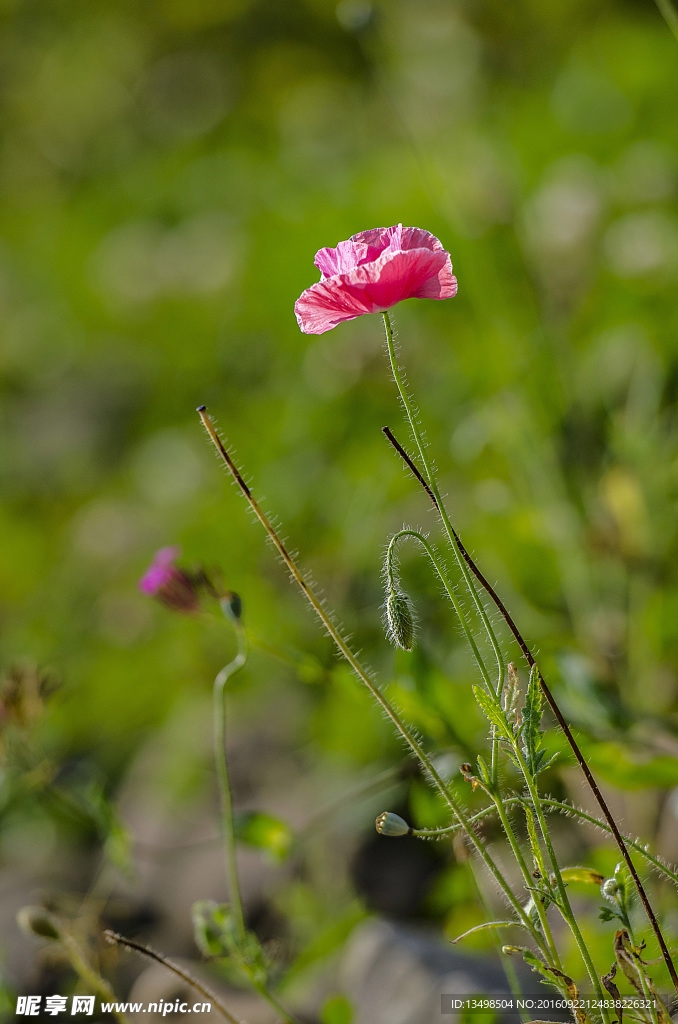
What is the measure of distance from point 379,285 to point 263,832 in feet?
1.41

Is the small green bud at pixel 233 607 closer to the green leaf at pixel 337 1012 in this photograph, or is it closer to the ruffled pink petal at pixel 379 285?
the ruffled pink petal at pixel 379 285

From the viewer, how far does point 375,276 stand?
0.35 metres

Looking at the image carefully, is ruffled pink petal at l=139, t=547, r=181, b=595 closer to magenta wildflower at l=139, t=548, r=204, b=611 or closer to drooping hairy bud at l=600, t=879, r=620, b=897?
magenta wildflower at l=139, t=548, r=204, b=611

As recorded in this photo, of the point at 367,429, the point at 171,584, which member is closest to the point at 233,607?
the point at 171,584

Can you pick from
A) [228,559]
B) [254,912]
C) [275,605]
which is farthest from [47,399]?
[254,912]

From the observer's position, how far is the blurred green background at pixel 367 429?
2.58 ft

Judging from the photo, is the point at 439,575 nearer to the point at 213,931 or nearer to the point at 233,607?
the point at 233,607

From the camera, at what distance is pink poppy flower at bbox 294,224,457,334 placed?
14.0 inches

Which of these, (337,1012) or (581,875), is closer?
(581,875)

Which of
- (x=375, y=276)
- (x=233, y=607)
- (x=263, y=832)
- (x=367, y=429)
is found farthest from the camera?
(x=367, y=429)

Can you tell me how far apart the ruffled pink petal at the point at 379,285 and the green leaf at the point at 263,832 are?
0.39 m

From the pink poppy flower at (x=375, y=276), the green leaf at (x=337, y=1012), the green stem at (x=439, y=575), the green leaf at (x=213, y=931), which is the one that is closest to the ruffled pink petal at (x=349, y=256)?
the pink poppy flower at (x=375, y=276)

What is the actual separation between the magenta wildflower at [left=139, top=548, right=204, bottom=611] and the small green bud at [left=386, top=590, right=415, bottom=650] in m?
0.18

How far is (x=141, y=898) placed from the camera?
2.96 ft
